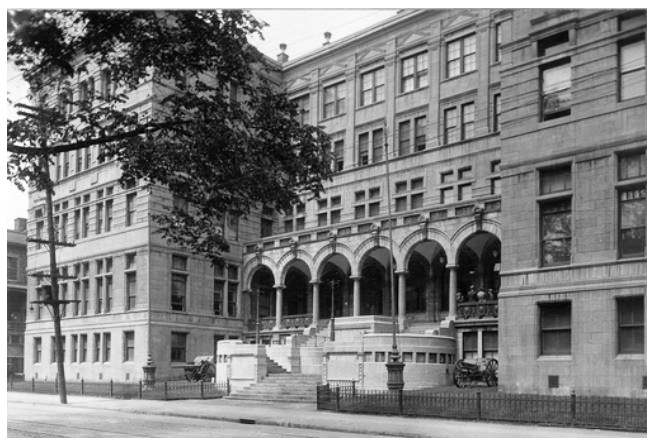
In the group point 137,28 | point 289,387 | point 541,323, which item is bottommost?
point 289,387

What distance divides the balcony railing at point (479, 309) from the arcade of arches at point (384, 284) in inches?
20.4

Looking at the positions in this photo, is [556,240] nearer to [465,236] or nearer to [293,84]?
[465,236]

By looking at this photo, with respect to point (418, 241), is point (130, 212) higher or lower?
higher

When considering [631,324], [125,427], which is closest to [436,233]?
[631,324]

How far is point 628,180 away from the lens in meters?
24.6

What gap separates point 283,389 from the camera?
110ft

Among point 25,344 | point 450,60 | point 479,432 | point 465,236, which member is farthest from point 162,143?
point 450,60

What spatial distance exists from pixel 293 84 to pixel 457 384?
81.4ft

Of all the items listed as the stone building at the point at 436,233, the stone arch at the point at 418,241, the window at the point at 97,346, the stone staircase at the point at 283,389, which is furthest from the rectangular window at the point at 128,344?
the stone arch at the point at 418,241

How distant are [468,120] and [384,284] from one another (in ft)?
31.8

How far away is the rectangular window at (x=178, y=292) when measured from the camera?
46.5 m

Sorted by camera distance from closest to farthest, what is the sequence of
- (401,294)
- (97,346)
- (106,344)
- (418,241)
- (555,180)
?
(555,180)
(418,241)
(401,294)
(97,346)
(106,344)

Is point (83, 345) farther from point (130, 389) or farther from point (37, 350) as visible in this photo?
point (130, 389)

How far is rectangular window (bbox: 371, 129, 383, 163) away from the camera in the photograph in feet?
163
